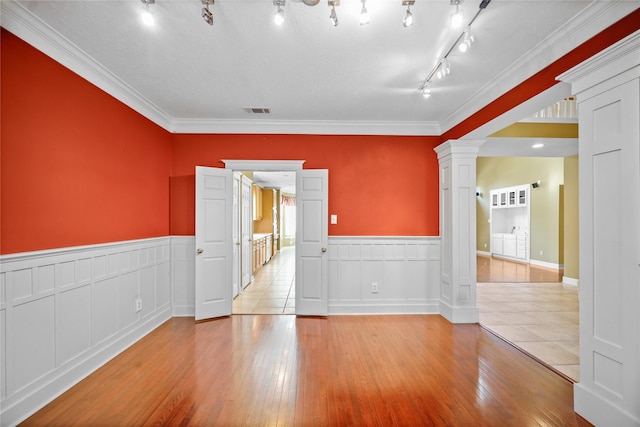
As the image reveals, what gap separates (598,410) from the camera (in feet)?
6.22

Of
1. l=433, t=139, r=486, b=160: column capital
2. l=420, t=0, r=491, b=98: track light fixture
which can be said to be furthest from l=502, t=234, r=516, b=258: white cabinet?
l=420, t=0, r=491, b=98: track light fixture

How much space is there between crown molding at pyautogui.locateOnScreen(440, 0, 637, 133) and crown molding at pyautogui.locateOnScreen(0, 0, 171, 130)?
148 inches

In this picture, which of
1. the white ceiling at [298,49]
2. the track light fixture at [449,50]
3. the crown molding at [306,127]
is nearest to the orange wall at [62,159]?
the white ceiling at [298,49]

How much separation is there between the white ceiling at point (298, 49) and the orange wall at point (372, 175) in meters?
0.66

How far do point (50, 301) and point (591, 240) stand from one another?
397 centimetres

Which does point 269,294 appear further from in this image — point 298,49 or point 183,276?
point 298,49

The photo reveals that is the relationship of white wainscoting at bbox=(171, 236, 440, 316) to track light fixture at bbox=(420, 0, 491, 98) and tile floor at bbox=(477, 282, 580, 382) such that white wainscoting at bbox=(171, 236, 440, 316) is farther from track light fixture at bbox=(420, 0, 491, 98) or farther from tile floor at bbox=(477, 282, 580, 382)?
track light fixture at bbox=(420, 0, 491, 98)

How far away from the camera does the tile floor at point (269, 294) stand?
14.3 ft

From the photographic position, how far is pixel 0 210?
6.06 ft

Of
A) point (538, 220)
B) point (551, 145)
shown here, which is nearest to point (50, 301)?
point (551, 145)

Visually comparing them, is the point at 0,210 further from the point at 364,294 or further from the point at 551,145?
the point at 551,145

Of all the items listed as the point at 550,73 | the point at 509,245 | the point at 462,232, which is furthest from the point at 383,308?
the point at 509,245

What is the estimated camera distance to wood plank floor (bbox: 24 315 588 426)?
2004mm

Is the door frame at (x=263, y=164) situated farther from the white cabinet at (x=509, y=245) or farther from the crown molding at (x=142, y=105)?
the white cabinet at (x=509, y=245)
